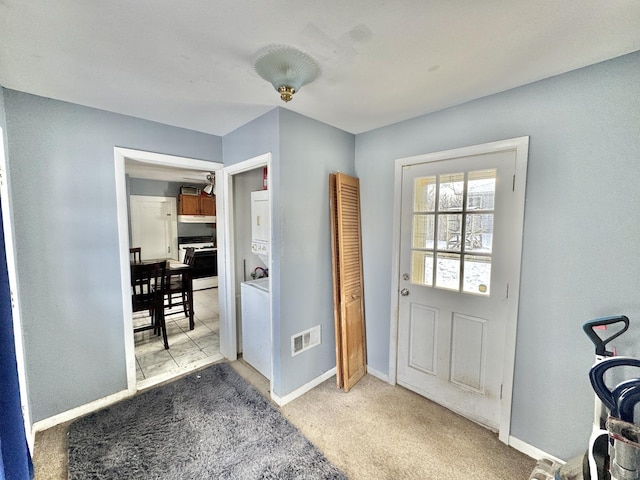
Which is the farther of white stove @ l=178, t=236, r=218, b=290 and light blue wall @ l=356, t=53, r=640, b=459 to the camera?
white stove @ l=178, t=236, r=218, b=290

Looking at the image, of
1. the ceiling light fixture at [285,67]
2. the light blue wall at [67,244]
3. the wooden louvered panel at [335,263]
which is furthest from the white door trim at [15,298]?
the wooden louvered panel at [335,263]

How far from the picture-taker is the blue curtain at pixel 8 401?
2.83 ft

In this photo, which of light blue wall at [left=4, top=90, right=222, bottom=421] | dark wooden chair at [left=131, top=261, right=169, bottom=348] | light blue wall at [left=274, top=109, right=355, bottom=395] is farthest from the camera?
dark wooden chair at [left=131, top=261, right=169, bottom=348]

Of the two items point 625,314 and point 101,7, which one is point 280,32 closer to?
Result: point 101,7

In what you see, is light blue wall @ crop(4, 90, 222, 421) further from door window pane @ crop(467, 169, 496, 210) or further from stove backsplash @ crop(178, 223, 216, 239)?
stove backsplash @ crop(178, 223, 216, 239)

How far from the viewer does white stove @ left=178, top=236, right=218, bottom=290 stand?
5.33 meters

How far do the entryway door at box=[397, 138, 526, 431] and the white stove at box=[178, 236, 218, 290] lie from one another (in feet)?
13.7

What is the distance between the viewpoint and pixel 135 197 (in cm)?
494

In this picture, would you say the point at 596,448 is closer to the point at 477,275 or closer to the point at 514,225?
the point at 477,275

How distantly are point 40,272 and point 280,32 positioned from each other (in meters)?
2.21

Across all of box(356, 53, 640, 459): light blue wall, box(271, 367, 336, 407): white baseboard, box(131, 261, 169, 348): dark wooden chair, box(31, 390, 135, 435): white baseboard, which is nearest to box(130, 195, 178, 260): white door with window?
box(131, 261, 169, 348): dark wooden chair

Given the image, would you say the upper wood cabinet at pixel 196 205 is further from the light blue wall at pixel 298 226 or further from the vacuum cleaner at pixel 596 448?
the vacuum cleaner at pixel 596 448

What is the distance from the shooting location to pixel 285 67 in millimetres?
1336

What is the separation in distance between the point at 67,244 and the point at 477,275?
9.86ft
